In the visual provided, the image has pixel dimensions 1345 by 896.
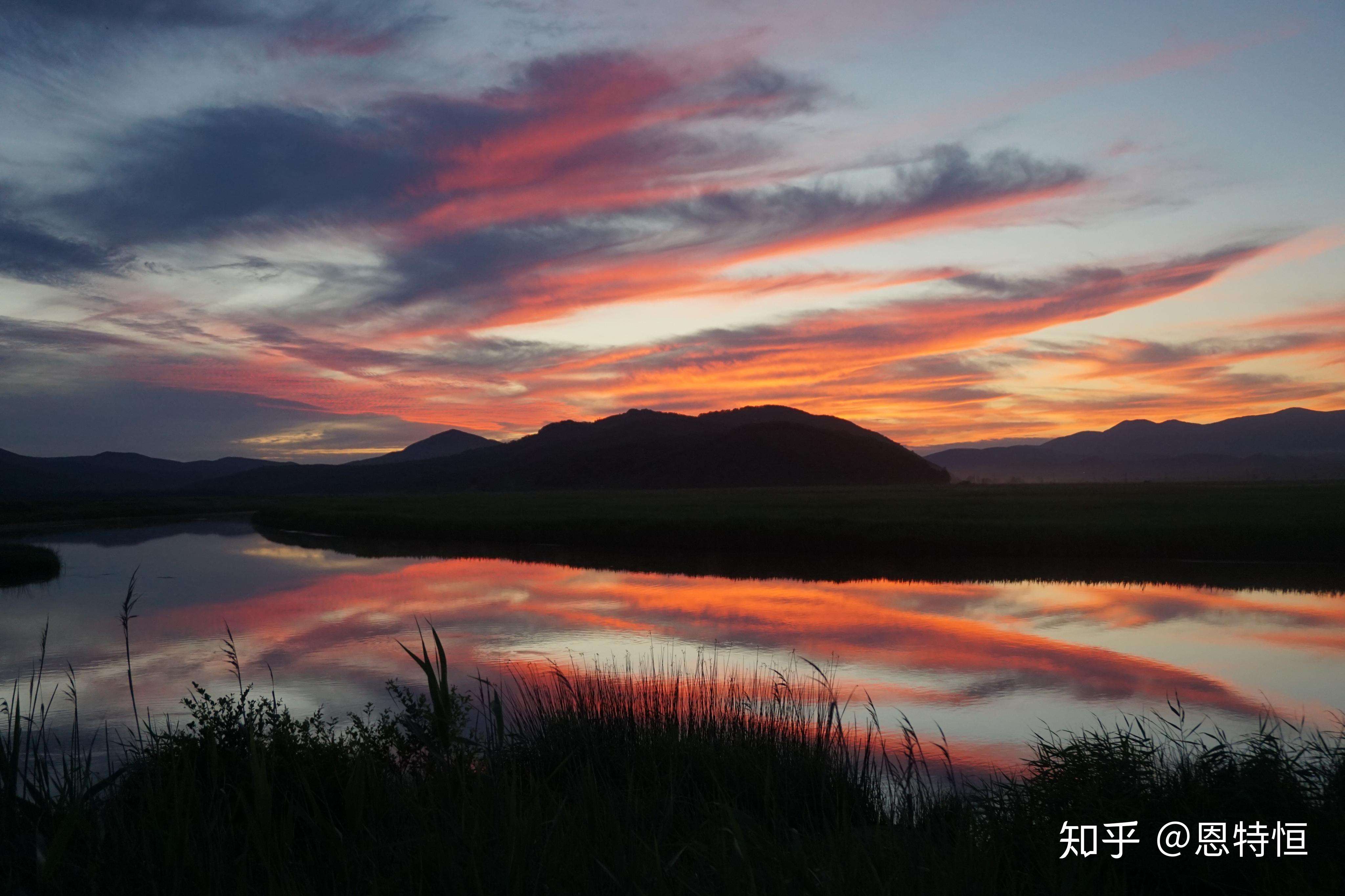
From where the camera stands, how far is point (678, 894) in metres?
3.73

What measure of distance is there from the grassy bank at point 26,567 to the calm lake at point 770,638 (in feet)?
3.70

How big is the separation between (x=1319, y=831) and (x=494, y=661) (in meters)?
12.3

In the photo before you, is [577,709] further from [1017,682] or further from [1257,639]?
[1257,639]

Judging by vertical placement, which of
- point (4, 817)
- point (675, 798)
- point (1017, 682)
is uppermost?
point (4, 817)

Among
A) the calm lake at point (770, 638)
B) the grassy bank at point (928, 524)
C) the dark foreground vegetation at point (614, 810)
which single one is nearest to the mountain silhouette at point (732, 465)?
the grassy bank at point (928, 524)

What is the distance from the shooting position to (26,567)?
2909cm

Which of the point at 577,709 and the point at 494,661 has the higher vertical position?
the point at 577,709

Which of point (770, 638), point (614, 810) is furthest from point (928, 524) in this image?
point (614, 810)

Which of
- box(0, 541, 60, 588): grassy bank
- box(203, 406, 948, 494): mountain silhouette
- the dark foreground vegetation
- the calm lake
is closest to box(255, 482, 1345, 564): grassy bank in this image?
the calm lake

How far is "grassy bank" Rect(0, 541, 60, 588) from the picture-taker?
1101 inches

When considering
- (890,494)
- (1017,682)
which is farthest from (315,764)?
(890,494)

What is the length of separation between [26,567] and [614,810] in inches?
1268

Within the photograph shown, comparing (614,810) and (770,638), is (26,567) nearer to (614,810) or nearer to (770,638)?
(770,638)

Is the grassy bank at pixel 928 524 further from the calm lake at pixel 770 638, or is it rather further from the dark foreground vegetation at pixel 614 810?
the dark foreground vegetation at pixel 614 810
